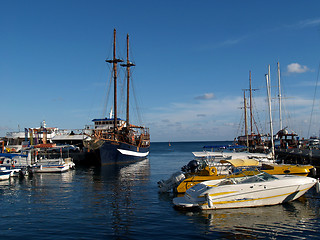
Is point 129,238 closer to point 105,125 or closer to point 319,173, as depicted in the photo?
point 319,173

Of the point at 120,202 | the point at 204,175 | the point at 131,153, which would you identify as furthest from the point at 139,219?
the point at 131,153

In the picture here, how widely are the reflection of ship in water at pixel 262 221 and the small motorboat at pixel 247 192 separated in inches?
15.9

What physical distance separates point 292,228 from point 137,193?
13.5 m

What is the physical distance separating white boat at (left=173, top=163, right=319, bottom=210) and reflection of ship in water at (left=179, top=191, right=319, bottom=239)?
40 cm

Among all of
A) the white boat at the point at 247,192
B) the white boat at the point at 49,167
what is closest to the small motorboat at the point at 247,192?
the white boat at the point at 247,192

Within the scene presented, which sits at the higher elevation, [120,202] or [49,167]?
[49,167]

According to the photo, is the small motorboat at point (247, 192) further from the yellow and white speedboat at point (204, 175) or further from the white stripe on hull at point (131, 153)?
the white stripe on hull at point (131, 153)

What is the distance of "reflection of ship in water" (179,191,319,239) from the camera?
13930mm

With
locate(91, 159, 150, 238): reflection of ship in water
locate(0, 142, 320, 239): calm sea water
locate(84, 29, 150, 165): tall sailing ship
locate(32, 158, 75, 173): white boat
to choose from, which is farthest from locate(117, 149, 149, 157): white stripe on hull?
locate(0, 142, 320, 239): calm sea water

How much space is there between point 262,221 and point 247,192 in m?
2.69

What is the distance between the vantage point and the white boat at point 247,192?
18000mm

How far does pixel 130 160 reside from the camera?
62.0m

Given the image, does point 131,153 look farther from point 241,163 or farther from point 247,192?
point 247,192

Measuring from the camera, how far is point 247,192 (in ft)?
60.1
